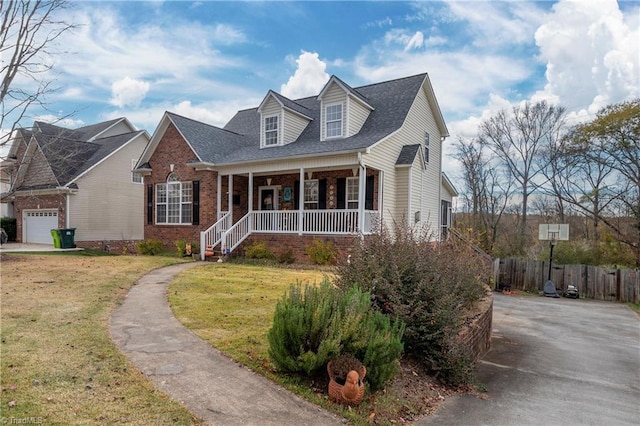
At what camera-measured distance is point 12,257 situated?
14625 millimetres

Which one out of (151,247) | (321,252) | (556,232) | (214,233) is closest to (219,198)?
(214,233)

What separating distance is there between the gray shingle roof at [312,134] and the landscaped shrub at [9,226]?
15.5m

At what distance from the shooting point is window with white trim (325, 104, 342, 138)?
664 inches

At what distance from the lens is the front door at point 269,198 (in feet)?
60.8

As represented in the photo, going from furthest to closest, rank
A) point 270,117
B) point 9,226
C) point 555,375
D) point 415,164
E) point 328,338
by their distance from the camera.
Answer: point 9,226 → point 270,117 → point 415,164 → point 555,375 → point 328,338

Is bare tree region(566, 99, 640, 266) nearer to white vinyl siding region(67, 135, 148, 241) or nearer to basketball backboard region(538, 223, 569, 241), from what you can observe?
basketball backboard region(538, 223, 569, 241)

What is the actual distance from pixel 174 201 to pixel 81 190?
7.22 metres

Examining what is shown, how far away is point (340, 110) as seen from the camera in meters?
16.8

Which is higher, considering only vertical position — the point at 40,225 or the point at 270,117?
the point at 270,117

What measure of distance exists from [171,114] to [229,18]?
25.9 feet

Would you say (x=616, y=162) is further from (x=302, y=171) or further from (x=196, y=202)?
(x=196, y=202)

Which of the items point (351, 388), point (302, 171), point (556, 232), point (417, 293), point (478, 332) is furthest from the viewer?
point (556, 232)

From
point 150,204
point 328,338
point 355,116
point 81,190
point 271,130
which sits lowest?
point 328,338

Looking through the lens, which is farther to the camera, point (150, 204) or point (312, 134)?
point (150, 204)
